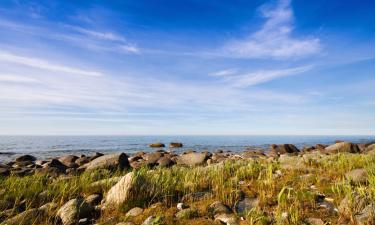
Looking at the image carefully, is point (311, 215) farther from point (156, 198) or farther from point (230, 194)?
point (156, 198)

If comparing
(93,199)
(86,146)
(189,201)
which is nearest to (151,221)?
(189,201)

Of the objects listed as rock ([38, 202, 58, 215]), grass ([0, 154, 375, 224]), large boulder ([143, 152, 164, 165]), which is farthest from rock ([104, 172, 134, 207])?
large boulder ([143, 152, 164, 165])

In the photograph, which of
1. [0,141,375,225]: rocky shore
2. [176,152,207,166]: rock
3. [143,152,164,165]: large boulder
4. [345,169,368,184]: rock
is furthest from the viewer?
[143,152,164,165]: large boulder

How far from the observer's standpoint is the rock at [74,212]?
6199mm

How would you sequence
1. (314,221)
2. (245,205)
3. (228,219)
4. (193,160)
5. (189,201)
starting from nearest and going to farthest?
(314,221) < (228,219) < (245,205) < (189,201) < (193,160)

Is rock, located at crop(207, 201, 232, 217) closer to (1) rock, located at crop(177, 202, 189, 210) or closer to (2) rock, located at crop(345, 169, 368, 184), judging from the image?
(1) rock, located at crop(177, 202, 189, 210)

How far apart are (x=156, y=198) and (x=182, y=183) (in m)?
1.44

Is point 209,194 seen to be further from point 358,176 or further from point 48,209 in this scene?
point 358,176

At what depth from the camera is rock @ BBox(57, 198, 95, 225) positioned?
6.20m

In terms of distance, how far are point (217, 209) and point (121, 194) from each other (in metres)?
2.45

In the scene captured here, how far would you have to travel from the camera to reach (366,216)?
5.43m

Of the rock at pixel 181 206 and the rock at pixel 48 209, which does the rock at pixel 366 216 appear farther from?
the rock at pixel 48 209

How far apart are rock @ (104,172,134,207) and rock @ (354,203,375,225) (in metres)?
5.03

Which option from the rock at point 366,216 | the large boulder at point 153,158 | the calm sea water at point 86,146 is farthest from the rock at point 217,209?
the calm sea water at point 86,146
